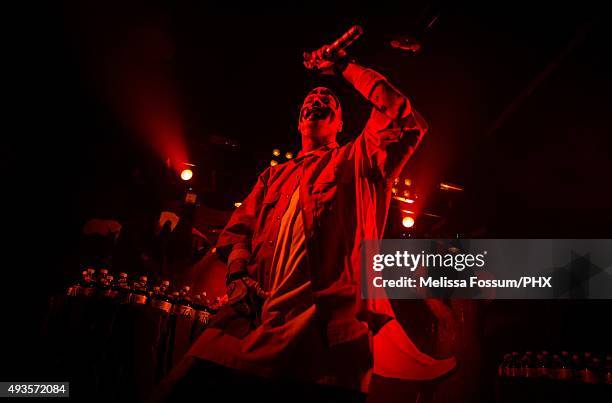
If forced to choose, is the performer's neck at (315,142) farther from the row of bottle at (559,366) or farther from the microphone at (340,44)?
the row of bottle at (559,366)

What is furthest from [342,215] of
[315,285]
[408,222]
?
[408,222]

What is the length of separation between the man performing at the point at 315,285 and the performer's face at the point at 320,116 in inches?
5.6

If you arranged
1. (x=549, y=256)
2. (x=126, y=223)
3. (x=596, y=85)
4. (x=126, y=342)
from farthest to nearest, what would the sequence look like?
(x=549, y=256)
(x=126, y=223)
(x=596, y=85)
(x=126, y=342)

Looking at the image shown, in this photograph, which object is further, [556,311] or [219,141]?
[556,311]

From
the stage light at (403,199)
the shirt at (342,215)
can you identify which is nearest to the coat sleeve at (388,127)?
the shirt at (342,215)

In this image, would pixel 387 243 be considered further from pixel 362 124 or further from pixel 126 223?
pixel 126 223

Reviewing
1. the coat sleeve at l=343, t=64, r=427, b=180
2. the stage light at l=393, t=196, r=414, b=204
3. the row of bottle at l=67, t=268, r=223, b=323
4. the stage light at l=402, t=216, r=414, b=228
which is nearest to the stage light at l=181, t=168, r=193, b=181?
the row of bottle at l=67, t=268, r=223, b=323

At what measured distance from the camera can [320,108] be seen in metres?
3.36

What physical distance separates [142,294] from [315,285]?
325cm

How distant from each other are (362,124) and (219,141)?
2019 mm

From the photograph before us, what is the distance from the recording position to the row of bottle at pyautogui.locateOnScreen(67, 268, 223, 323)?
479 cm

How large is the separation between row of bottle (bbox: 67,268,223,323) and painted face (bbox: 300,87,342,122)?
250 centimetres

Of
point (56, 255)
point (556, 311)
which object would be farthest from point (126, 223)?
point (556, 311)

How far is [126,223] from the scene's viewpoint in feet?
19.6
